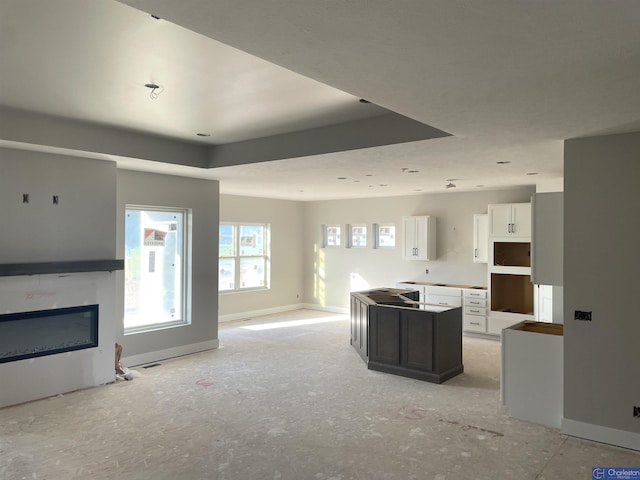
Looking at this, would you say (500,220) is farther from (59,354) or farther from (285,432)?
(59,354)

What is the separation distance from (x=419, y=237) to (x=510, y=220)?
5.94ft

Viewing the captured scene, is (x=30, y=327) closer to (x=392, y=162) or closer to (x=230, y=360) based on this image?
(x=230, y=360)

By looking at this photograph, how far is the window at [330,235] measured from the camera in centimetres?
1058

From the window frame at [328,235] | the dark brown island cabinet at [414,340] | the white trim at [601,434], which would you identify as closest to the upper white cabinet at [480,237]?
the dark brown island cabinet at [414,340]

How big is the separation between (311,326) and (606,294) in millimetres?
5657

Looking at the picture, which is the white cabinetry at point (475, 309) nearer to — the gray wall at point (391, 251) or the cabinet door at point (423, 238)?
the gray wall at point (391, 251)

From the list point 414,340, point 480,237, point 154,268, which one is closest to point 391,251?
point 480,237

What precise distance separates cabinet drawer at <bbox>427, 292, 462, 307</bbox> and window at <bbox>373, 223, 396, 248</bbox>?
1.62 m

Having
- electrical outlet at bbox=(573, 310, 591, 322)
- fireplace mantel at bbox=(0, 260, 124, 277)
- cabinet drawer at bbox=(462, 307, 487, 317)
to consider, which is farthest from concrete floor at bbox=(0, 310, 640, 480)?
cabinet drawer at bbox=(462, 307, 487, 317)

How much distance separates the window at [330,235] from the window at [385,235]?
1015 millimetres

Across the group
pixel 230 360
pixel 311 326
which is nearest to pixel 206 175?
pixel 230 360

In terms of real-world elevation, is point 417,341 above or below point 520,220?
below

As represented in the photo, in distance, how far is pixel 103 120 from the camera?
4.67 metres

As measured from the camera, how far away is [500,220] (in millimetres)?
7512
